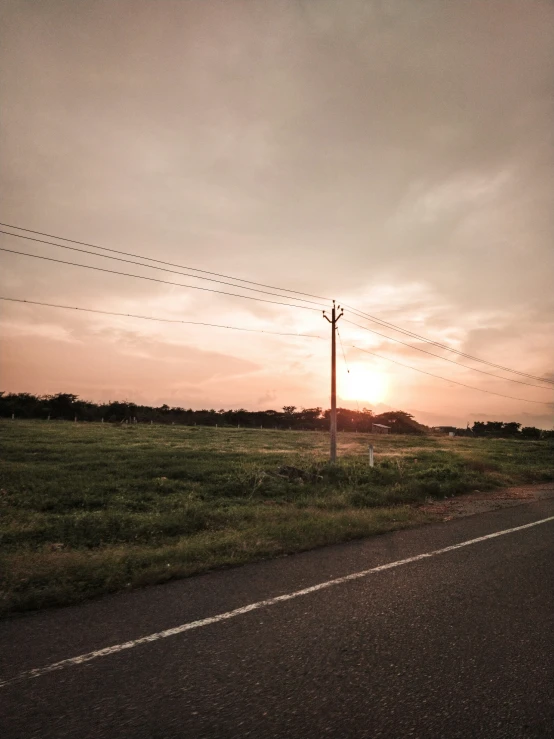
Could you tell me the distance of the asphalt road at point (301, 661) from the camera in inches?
118

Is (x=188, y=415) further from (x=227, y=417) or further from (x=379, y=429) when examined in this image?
(x=379, y=429)

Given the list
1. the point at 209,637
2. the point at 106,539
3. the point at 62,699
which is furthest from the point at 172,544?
the point at 62,699

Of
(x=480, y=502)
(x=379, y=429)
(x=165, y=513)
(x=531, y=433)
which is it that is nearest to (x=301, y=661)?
(x=165, y=513)

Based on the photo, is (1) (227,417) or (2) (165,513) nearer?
(2) (165,513)

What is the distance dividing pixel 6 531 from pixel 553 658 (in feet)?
29.0

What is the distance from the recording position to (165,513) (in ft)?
33.9

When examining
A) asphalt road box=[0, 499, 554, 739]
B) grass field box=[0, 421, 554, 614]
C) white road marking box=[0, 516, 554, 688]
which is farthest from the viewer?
grass field box=[0, 421, 554, 614]

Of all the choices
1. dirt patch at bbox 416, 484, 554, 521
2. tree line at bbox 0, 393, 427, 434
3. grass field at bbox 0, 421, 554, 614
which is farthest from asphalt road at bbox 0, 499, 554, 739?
tree line at bbox 0, 393, 427, 434

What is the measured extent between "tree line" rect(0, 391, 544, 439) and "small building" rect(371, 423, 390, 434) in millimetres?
1854

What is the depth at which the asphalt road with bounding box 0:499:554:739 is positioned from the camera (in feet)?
9.84

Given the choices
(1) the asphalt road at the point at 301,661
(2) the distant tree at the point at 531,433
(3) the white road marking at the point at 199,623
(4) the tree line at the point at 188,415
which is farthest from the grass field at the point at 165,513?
(2) the distant tree at the point at 531,433

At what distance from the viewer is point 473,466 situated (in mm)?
23109

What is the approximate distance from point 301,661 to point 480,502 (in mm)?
11659

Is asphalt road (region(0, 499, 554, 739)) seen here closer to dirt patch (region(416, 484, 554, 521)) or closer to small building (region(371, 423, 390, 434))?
dirt patch (region(416, 484, 554, 521))
